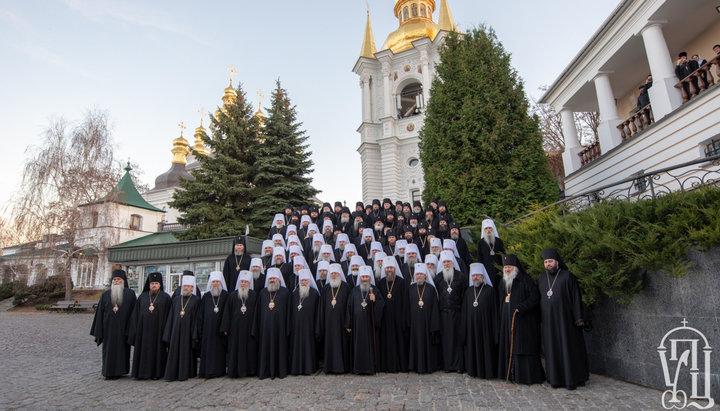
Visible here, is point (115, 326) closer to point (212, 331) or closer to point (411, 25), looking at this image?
point (212, 331)

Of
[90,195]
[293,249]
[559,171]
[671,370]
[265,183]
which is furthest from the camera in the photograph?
[559,171]

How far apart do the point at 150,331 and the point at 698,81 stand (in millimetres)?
12045

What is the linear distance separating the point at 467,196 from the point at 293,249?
5423 mm

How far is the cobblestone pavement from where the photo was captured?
472 cm

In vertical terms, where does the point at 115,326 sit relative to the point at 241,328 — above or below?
above

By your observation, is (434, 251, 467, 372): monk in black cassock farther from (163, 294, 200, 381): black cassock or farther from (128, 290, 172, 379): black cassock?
(128, 290, 172, 379): black cassock

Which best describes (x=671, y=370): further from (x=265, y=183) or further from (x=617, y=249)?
(x=265, y=183)

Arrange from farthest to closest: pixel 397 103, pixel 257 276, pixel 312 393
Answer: pixel 397 103, pixel 257 276, pixel 312 393

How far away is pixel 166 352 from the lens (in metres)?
6.88

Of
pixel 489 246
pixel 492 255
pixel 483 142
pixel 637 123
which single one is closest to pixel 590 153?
pixel 637 123

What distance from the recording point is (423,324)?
6496 millimetres

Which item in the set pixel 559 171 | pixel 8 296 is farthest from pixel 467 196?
pixel 8 296

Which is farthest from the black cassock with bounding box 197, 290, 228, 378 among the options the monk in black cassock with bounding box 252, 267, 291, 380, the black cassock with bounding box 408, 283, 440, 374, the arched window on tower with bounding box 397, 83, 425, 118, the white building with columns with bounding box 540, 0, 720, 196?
the arched window on tower with bounding box 397, 83, 425, 118

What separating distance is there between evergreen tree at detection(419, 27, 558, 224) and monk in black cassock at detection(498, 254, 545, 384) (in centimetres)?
557
